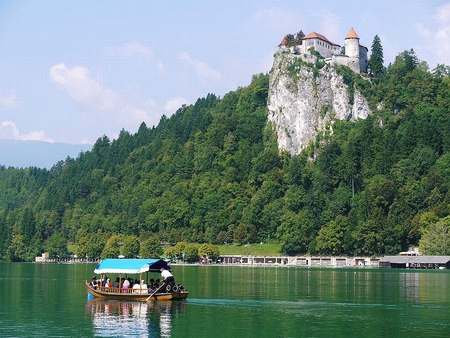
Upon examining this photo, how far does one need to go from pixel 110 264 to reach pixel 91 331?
67.9ft

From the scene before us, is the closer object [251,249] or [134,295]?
[134,295]

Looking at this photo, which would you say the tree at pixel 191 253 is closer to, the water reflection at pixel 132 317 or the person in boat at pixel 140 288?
the water reflection at pixel 132 317

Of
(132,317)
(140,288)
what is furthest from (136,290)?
(132,317)

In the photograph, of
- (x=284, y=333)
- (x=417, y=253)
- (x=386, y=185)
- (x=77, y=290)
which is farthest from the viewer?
(x=386, y=185)

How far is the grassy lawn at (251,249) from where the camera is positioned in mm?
187250

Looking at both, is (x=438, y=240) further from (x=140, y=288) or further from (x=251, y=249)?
(x=140, y=288)

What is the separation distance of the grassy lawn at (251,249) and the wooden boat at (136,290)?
114055mm

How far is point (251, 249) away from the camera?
630ft

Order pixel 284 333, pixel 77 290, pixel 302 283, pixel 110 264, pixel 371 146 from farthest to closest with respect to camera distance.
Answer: pixel 371 146 < pixel 302 283 < pixel 77 290 < pixel 110 264 < pixel 284 333

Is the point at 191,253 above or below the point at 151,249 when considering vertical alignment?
below

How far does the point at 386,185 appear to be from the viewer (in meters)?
177

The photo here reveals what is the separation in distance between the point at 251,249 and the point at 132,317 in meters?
134

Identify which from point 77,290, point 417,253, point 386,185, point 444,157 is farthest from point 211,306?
point 444,157

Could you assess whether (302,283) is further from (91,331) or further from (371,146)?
(371,146)
